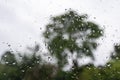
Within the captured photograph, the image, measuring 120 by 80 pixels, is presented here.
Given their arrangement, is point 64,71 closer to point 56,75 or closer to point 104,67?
point 56,75

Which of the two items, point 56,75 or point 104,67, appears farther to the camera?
point 56,75

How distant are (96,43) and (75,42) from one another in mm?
3142

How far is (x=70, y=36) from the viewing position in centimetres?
4472

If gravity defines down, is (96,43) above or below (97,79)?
above

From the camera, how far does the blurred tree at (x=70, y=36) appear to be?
1703 inches

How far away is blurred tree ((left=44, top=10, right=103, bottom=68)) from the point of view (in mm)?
43269

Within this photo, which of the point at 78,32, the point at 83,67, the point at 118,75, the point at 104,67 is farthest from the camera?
the point at 78,32

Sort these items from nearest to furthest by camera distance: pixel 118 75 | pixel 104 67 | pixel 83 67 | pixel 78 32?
1. pixel 118 75
2. pixel 104 67
3. pixel 83 67
4. pixel 78 32

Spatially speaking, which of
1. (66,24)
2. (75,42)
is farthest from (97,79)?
(66,24)

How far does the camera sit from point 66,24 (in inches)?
1797

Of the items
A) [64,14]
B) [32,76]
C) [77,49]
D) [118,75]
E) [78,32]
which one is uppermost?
[64,14]

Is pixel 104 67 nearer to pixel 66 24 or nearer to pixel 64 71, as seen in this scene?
pixel 64 71

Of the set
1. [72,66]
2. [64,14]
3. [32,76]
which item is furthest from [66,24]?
[32,76]

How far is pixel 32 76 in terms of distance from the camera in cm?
3956
